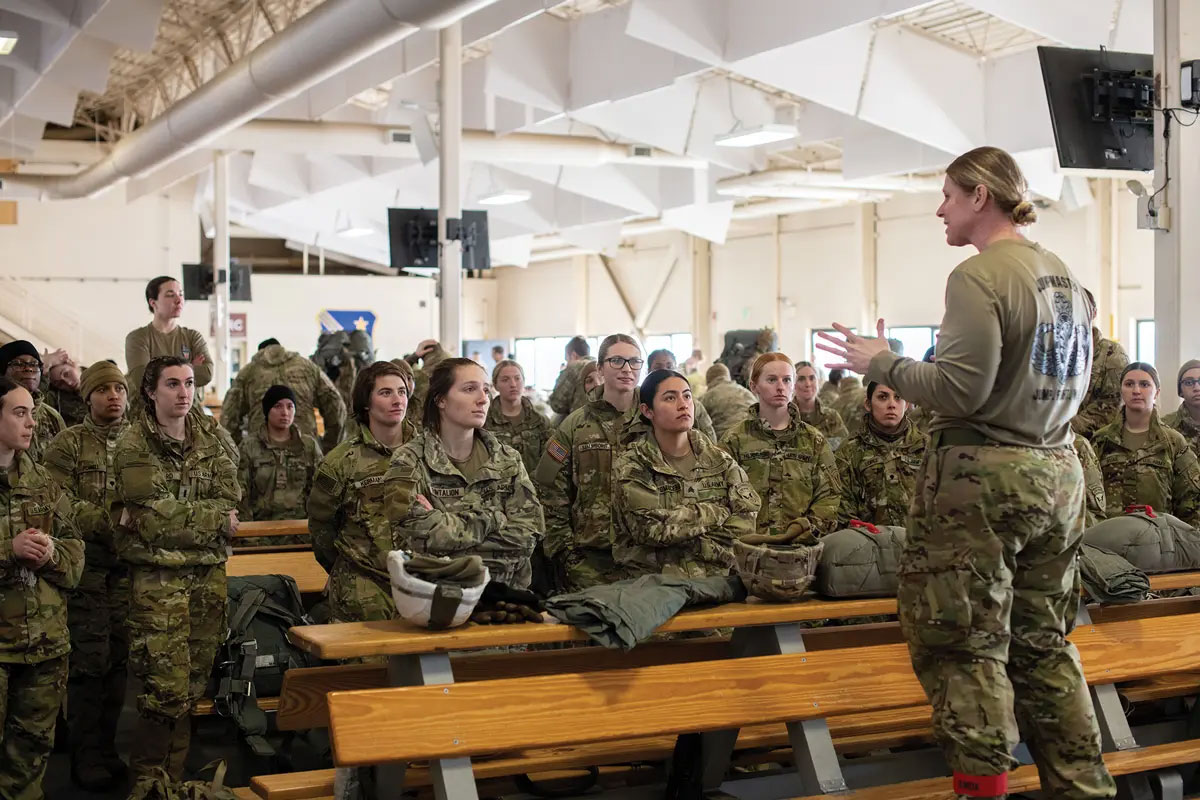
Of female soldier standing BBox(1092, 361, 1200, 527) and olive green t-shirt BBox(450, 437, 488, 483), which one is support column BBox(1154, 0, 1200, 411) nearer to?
female soldier standing BBox(1092, 361, 1200, 527)

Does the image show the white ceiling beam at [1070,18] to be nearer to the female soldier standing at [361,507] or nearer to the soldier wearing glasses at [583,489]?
the soldier wearing glasses at [583,489]

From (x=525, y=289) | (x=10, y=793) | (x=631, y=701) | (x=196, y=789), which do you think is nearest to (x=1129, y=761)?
(x=631, y=701)

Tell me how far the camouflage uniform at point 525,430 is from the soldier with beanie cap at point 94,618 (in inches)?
106

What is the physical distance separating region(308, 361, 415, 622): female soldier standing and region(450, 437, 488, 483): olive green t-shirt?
633 mm

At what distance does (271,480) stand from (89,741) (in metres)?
2.18

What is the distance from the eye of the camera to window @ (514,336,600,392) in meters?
31.4

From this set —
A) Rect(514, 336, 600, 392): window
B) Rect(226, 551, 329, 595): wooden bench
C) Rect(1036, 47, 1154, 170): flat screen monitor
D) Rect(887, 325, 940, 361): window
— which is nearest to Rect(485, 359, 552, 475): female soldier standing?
Rect(226, 551, 329, 595): wooden bench

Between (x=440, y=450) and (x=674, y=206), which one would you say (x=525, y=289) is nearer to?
(x=674, y=206)

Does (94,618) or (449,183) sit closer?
(94,618)

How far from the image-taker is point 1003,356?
3.19 m

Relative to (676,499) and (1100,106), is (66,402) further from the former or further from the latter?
(1100,106)

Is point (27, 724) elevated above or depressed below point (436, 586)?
below

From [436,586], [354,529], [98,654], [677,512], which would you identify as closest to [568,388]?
[354,529]

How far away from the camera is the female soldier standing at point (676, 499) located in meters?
4.64
